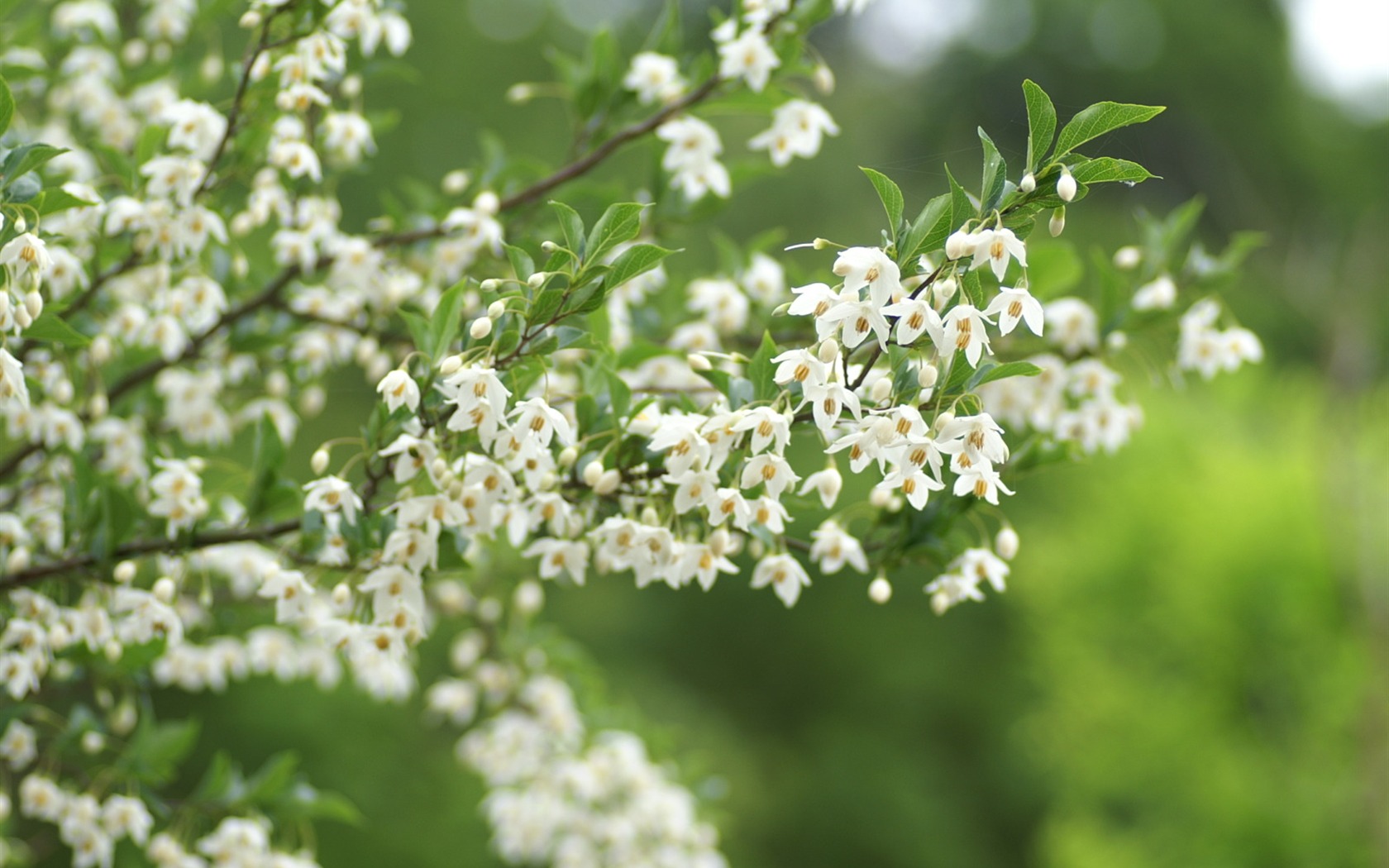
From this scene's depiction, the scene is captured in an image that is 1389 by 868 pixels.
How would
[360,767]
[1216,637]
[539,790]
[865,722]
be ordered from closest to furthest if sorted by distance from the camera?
[539,790] → [360,767] → [1216,637] → [865,722]

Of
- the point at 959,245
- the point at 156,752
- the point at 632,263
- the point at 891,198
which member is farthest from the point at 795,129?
the point at 156,752

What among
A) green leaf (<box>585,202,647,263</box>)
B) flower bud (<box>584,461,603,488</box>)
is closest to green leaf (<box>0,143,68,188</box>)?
green leaf (<box>585,202,647,263</box>)

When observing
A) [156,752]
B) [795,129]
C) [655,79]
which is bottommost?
[156,752]

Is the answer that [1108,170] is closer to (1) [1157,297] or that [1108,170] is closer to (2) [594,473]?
(2) [594,473]

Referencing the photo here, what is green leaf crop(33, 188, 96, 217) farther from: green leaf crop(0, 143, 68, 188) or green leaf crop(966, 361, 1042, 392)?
green leaf crop(966, 361, 1042, 392)

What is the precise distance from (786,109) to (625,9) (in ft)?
48.6

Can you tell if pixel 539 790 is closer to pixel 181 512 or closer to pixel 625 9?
pixel 181 512

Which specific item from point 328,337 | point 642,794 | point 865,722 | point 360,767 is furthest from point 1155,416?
point 328,337

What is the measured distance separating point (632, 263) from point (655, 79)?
1106 millimetres

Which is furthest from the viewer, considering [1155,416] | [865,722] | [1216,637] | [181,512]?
[865,722]

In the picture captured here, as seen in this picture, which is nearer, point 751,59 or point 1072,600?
point 751,59

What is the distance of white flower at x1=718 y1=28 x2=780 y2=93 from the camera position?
2529 mm

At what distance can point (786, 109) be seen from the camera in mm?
2754

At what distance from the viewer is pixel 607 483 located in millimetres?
1843
